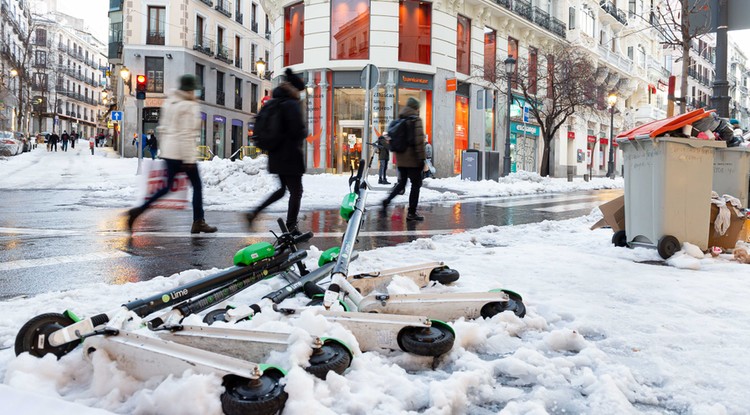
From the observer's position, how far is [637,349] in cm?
273

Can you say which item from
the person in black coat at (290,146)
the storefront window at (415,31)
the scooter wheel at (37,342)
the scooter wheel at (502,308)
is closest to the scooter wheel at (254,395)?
the scooter wheel at (37,342)

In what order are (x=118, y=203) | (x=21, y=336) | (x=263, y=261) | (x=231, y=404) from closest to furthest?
(x=231, y=404)
(x=21, y=336)
(x=263, y=261)
(x=118, y=203)

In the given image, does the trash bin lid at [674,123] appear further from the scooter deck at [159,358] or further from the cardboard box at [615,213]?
the scooter deck at [159,358]

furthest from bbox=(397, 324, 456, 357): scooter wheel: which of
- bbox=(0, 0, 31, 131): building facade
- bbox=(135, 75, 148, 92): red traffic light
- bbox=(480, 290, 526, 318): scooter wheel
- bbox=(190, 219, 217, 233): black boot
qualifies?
bbox=(0, 0, 31, 131): building facade

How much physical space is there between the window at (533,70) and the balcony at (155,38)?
2417 centimetres

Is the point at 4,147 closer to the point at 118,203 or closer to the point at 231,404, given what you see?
the point at 118,203

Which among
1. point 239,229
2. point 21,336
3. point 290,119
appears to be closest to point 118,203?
point 239,229

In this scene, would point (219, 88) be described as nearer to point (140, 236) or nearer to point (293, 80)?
point (140, 236)

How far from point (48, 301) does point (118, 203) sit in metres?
8.73

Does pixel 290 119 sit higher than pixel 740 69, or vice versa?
pixel 740 69

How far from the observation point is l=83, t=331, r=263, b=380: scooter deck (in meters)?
1.93

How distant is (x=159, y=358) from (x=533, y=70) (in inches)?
1112

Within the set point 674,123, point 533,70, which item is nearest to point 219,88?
point 533,70

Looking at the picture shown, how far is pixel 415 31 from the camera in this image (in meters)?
25.3
